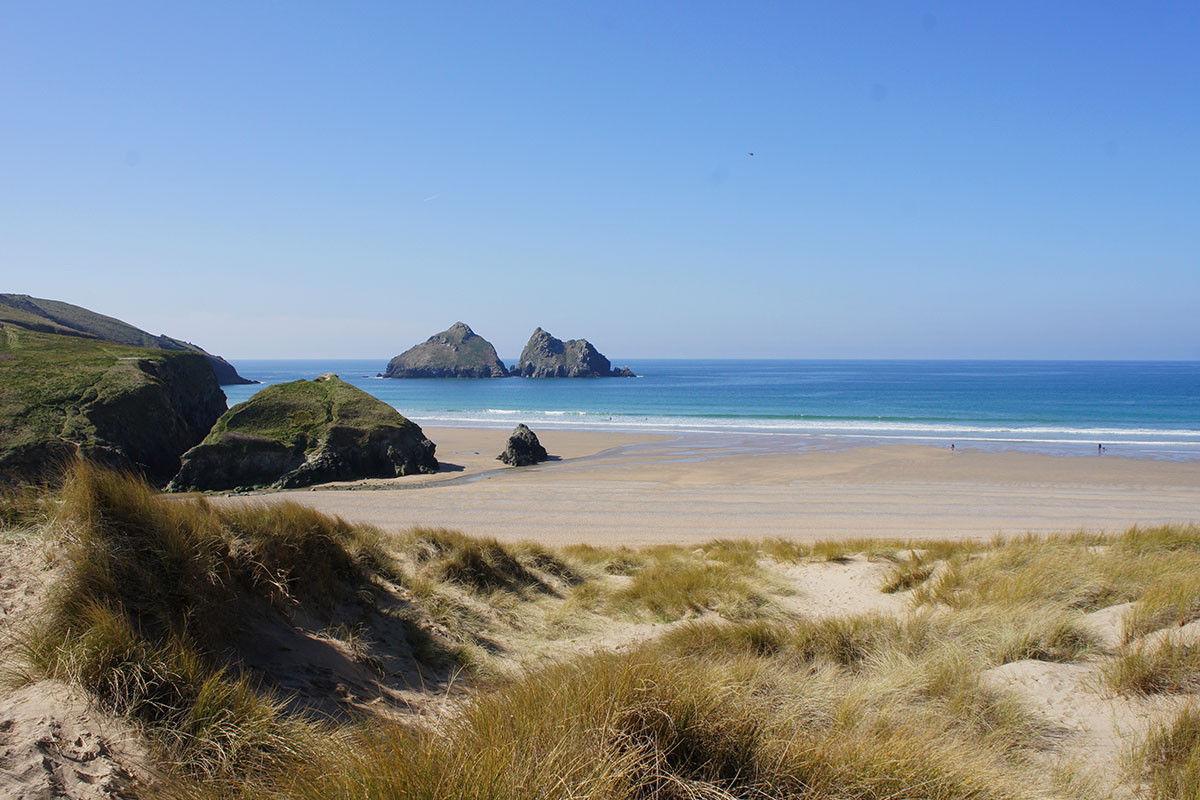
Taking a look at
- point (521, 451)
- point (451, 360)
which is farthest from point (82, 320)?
point (521, 451)

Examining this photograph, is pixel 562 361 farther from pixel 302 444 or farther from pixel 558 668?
pixel 558 668

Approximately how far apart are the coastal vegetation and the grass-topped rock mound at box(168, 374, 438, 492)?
19.2 meters

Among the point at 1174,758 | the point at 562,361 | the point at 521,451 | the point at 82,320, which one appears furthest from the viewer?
the point at 562,361

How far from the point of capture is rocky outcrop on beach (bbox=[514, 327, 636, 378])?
142375mm

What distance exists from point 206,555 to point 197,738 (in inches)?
105

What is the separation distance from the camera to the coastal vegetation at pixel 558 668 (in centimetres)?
309

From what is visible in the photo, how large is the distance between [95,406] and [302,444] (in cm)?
744

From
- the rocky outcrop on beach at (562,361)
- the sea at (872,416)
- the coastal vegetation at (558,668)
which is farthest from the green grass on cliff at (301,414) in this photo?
the rocky outcrop on beach at (562,361)

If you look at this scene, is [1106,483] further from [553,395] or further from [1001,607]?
[553,395]

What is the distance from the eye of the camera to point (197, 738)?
343cm

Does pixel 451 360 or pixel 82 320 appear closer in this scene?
pixel 82 320

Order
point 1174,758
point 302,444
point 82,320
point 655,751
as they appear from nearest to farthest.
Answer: point 655,751
point 1174,758
point 302,444
point 82,320

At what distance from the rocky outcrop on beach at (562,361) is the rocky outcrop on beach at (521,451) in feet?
357

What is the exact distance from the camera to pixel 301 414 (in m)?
28.9
